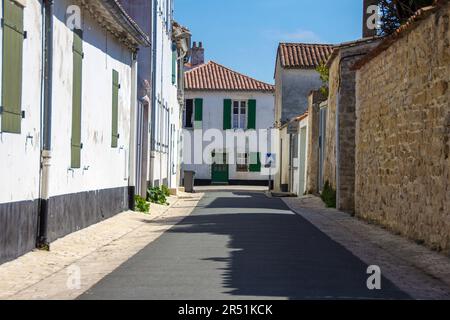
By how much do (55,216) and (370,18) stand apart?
520 inches

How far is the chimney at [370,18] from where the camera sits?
900 inches

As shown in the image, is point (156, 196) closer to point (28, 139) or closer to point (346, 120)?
point (346, 120)

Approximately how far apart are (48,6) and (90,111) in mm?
3857

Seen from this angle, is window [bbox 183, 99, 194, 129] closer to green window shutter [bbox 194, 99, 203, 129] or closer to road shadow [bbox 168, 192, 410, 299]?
green window shutter [bbox 194, 99, 203, 129]

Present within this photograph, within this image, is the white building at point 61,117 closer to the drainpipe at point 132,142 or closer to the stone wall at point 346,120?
the drainpipe at point 132,142

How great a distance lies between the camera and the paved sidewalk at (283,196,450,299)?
8.98 metres

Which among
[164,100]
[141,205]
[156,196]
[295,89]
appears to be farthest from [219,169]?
[141,205]

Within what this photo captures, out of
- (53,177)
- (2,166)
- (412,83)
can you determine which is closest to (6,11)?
(2,166)

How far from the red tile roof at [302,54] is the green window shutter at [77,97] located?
30.5 m

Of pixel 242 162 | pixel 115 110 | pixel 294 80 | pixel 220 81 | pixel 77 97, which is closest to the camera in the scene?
pixel 77 97

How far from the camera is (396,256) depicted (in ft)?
38.9

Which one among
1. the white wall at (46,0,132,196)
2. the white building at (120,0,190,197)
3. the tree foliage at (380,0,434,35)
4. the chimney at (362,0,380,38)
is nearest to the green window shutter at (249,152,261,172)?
the white building at (120,0,190,197)

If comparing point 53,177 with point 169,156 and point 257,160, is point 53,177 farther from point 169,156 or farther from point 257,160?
point 257,160

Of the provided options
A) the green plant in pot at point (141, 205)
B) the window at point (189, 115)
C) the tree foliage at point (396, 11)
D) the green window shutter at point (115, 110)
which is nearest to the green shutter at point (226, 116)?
the window at point (189, 115)
